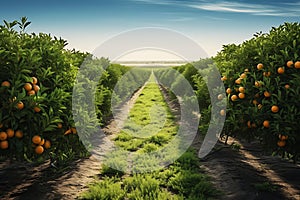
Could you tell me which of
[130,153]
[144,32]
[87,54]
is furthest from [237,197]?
[87,54]

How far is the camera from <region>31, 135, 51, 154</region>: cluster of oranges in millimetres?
3692

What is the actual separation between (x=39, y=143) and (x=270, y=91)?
333 cm

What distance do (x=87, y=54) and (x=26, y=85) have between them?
5952 mm

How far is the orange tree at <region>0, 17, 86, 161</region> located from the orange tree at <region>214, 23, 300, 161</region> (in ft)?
9.18

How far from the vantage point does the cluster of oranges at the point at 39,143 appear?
369 centimetres

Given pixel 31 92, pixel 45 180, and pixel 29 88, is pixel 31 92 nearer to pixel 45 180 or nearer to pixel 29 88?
pixel 29 88

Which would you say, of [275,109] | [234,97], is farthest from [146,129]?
[275,109]

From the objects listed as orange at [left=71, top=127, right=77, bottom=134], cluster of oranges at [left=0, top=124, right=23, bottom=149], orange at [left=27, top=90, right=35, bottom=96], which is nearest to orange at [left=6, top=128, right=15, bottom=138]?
cluster of oranges at [left=0, top=124, right=23, bottom=149]

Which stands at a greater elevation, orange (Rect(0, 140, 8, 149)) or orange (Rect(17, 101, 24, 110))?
orange (Rect(17, 101, 24, 110))

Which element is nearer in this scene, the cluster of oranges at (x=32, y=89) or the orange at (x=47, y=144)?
the cluster of oranges at (x=32, y=89)

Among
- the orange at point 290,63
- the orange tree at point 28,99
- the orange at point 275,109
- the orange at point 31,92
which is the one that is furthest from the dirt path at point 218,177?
the orange at point 290,63

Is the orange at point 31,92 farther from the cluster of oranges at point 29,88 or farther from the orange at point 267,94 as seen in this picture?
the orange at point 267,94

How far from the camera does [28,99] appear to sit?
11.5 ft

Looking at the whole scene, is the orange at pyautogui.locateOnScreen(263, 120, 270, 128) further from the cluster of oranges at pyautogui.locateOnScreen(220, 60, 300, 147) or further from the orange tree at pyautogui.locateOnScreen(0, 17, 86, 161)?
the orange tree at pyautogui.locateOnScreen(0, 17, 86, 161)
